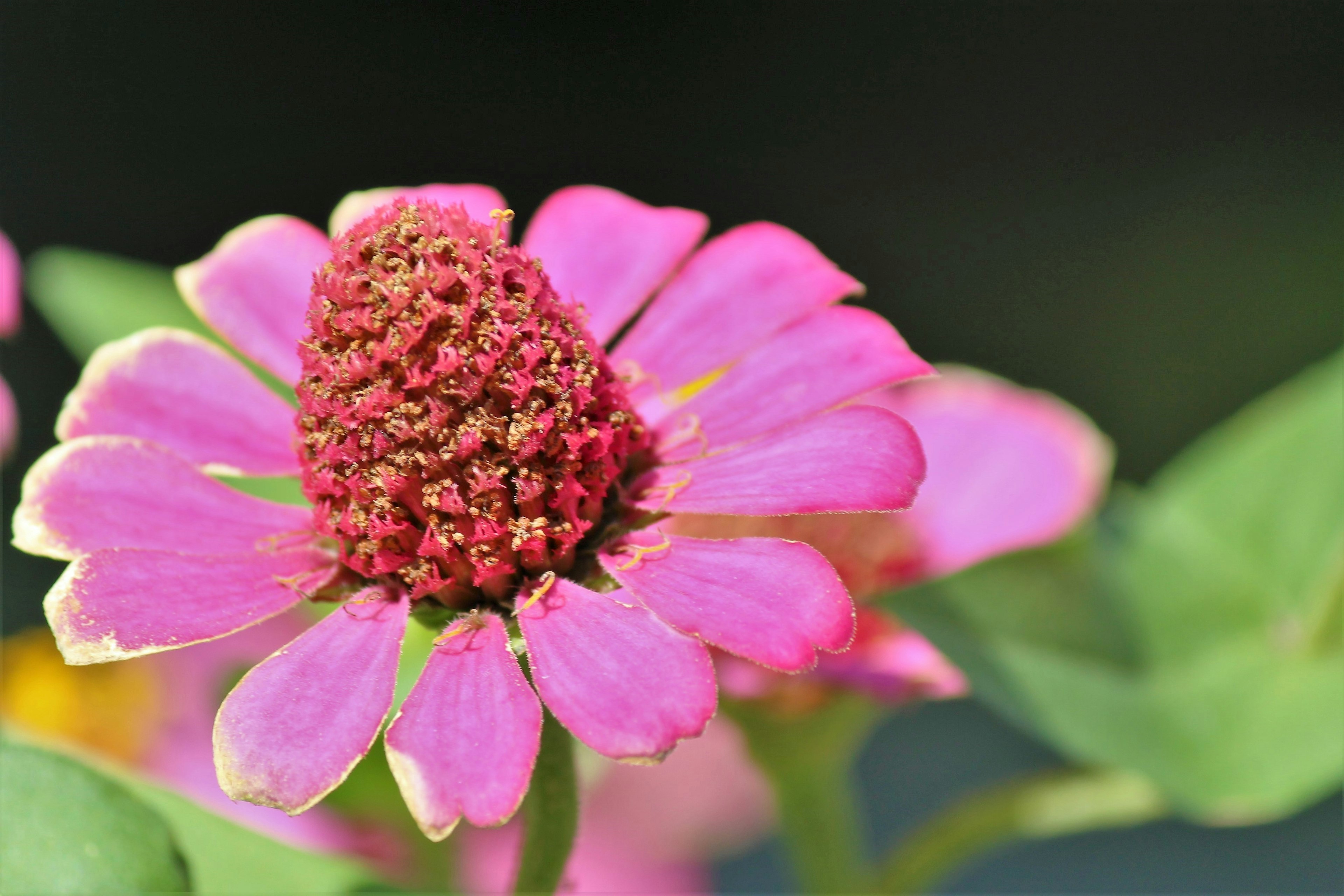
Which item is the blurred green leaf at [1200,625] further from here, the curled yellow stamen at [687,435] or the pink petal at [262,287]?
the pink petal at [262,287]

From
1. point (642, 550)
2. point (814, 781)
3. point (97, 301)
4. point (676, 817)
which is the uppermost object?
point (642, 550)

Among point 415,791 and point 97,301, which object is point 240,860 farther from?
point 97,301

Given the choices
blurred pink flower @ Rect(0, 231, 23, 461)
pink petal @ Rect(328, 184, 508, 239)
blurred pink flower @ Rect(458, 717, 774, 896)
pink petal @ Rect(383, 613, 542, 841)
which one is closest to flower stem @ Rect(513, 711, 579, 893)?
pink petal @ Rect(383, 613, 542, 841)

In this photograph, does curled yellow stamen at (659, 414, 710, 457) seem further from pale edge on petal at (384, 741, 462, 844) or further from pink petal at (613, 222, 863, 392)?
pale edge on petal at (384, 741, 462, 844)

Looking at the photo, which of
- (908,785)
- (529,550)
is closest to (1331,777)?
(529,550)

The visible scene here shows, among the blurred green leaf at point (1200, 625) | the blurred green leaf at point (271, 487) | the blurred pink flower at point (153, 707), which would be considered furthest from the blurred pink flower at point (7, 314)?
the blurred green leaf at point (1200, 625)

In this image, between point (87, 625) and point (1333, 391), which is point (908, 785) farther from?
point (87, 625)

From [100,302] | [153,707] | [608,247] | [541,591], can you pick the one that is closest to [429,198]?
[608,247]
